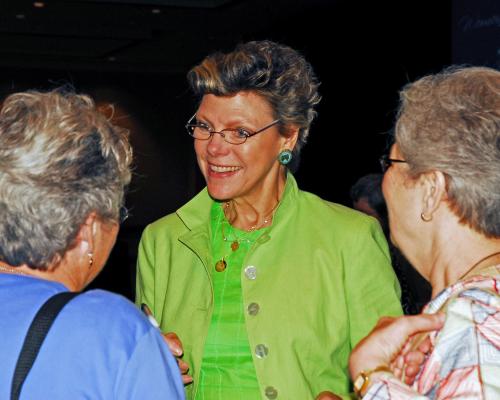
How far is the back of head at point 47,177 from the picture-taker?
1770 mm

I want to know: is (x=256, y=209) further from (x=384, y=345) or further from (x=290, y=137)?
(x=384, y=345)

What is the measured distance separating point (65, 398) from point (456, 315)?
2.50ft

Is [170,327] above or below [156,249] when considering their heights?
below

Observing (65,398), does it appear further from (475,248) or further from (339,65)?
(339,65)

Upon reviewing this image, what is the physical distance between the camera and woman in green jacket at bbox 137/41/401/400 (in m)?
2.63

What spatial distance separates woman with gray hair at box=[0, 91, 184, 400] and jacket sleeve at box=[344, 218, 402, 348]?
952 mm

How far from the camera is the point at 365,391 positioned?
5.57ft

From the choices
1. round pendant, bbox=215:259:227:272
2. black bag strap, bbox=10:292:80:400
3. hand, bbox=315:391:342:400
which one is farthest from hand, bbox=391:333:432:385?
round pendant, bbox=215:259:227:272

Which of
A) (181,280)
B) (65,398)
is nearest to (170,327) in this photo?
(181,280)

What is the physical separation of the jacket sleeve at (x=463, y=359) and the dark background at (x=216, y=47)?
3.32 meters

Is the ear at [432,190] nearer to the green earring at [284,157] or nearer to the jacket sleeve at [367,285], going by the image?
the jacket sleeve at [367,285]

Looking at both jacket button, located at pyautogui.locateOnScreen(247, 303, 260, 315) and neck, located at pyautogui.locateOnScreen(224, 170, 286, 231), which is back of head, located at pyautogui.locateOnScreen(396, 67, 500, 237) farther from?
neck, located at pyautogui.locateOnScreen(224, 170, 286, 231)

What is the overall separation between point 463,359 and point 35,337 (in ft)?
2.66

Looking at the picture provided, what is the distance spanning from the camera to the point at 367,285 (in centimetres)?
267
